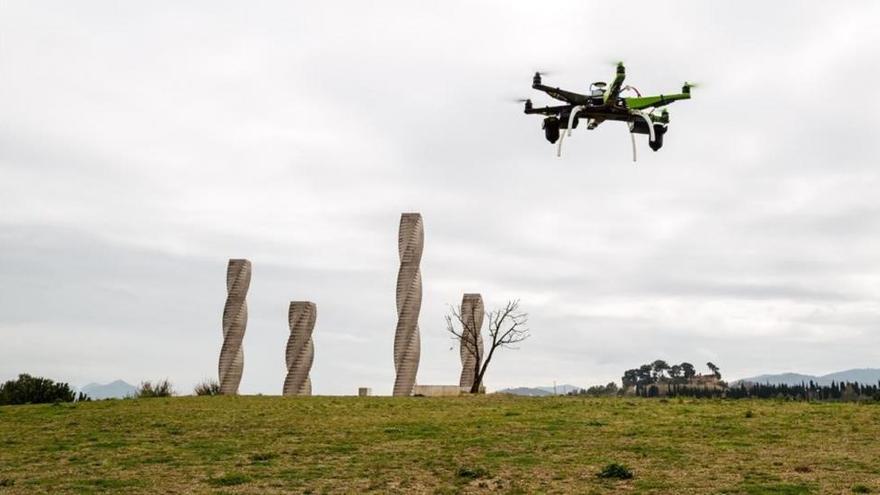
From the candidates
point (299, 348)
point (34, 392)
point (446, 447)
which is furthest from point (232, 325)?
point (446, 447)

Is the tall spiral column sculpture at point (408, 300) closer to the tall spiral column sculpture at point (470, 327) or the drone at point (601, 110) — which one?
the tall spiral column sculpture at point (470, 327)

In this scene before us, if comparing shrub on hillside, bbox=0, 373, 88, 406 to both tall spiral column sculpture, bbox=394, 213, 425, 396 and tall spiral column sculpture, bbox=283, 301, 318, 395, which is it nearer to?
tall spiral column sculpture, bbox=283, 301, 318, 395

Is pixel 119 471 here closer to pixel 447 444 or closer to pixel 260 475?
pixel 260 475

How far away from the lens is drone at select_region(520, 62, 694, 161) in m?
18.9

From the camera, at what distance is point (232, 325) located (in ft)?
151

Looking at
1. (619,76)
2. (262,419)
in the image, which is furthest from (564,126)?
(262,419)

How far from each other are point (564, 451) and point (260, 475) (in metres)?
6.87

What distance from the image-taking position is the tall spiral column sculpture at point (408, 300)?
139 ft

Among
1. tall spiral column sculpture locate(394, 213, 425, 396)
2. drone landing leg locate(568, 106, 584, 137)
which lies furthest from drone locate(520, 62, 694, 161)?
tall spiral column sculpture locate(394, 213, 425, 396)

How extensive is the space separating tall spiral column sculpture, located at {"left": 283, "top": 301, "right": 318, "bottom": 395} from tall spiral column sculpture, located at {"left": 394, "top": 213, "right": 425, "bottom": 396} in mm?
5579

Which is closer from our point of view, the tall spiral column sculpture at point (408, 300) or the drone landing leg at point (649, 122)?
the drone landing leg at point (649, 122)

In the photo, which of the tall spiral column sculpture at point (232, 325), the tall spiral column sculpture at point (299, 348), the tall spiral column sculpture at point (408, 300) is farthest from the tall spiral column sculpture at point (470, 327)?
the tall spiral column sculpture at point (232, 325)

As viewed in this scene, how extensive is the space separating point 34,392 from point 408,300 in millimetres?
17193

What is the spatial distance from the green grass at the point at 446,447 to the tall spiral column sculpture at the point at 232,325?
43.6ft
